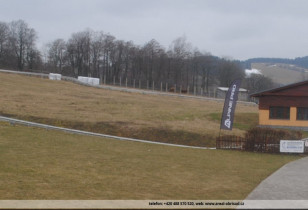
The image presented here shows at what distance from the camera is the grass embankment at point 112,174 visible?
909 centimetres

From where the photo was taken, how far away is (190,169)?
1346cm

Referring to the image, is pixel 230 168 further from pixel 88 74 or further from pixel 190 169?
pixel 88 74

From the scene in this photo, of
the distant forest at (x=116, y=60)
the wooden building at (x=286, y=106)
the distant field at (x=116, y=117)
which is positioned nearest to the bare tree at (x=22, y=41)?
the distant forest at (x=116, y=60)

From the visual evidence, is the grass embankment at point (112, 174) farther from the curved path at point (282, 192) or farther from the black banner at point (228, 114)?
the black banner at point (228, 114)

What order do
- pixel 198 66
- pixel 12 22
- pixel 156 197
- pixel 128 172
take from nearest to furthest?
pixel 156 197
pixel 128 172
pixel 12 22
pixel 198 66

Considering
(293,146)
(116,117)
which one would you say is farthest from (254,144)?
(116,117)

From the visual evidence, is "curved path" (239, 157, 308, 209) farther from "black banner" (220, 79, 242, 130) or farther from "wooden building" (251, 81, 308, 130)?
"wooden building" (251, 81, 308, 130)

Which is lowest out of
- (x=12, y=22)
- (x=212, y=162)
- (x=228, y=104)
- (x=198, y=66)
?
(x=212, y=162)

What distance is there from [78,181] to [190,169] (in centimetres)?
481

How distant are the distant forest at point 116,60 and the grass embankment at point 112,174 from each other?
293ft

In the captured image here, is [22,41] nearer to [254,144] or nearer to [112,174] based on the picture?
[254,144]

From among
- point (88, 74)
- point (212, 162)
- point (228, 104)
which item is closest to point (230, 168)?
point (212, 162)

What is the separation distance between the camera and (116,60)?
112 meters

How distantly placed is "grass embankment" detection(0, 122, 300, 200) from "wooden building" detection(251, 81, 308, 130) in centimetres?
2185
